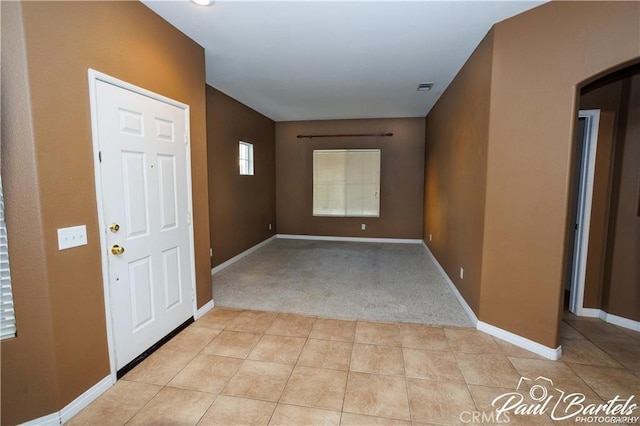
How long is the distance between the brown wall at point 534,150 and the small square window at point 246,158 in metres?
3.92

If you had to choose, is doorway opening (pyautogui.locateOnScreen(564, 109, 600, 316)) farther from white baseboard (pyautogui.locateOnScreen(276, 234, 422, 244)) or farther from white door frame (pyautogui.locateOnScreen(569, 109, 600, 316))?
white baseboard (pyautogui.locateOnScreen(276, 234, 422, 244))

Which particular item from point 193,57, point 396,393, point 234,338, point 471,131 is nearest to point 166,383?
point 234,338

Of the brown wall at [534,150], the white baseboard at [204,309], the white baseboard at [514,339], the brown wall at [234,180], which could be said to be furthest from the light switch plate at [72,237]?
the white baseboard at [514,339]

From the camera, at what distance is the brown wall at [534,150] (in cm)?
205

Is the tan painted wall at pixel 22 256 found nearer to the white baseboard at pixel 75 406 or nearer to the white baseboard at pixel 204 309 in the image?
the white baseboard at pixel 75 406

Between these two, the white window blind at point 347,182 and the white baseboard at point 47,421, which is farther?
the white window blind at point 347,182

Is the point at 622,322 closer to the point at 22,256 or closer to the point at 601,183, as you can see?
the point at 601,183

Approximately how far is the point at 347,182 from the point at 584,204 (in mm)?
4147

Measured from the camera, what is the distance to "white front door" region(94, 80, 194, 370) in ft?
6.57

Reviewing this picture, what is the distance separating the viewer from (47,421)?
65.7 inches

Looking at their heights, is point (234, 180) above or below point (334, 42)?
below

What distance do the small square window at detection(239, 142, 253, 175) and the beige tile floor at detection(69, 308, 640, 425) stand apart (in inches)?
121

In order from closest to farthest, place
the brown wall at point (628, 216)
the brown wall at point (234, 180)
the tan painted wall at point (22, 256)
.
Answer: the tan painted wall at point (22, 256), the brown wall at point (628, 216), the brown wall at point (234, 180)

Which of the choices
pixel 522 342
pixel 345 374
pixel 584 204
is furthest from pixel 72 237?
pixel 584 204
